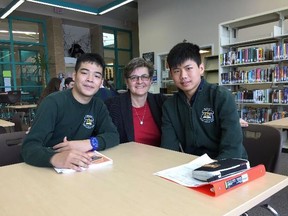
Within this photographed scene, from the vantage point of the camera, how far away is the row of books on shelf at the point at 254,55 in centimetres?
391

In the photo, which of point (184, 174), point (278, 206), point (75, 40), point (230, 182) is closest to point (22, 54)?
point (75, 40)

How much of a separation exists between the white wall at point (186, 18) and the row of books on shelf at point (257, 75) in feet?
6.47

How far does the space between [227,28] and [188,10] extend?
2719mm

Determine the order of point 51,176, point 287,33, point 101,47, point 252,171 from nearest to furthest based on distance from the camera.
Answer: point 252,171 < point 51,176 < point 287,33 < point 101,47

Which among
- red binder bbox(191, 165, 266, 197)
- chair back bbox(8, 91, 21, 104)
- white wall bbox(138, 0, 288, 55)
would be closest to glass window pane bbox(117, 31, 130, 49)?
white wall bbox(138, 0, 288, 55)

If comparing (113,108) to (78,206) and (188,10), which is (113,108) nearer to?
(78,206)

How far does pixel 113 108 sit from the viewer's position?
1.85m

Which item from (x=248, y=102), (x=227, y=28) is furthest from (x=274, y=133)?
(x=227, y=28)

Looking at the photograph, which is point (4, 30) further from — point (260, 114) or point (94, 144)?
point (94, 144)

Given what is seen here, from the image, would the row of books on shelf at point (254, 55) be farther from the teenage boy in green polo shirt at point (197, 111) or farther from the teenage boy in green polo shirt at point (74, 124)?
the teenage boy in green polo shirt at point (74, 124)

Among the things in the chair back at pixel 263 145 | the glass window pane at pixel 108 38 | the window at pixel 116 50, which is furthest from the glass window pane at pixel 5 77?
the chair back at pixel 263 145

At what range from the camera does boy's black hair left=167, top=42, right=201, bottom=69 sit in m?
1.49

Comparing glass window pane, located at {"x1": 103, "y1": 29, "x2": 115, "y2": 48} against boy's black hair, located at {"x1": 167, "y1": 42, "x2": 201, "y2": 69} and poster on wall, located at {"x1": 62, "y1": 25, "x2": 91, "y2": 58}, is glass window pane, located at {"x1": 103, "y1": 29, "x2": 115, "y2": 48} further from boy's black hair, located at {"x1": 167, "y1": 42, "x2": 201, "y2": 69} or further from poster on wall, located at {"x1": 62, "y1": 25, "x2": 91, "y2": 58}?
boy's black hair, located at {"x1": 167, "y1": 42, "x2": 201, "y2": 69}

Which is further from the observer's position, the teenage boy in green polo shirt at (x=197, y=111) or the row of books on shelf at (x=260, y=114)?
the row of books on shelf at (x=260, y=114)
